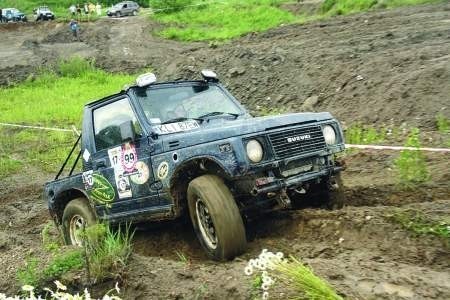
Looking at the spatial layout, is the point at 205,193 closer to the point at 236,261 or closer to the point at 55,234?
the point at 236,261

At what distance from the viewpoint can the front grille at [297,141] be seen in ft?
19.2

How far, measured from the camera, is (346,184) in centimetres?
835

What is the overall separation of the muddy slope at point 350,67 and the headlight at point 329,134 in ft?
16.3

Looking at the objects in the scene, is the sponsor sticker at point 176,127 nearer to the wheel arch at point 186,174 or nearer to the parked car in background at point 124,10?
the wheel arch at point 186,174

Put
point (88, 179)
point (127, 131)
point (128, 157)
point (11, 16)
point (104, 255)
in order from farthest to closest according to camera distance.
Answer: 1. point (11, 16)
2. point (88, 179)
3. point (128, 157)
4. point (127, 131)
5. point (104, 255)

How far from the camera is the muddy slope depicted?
12145 mm

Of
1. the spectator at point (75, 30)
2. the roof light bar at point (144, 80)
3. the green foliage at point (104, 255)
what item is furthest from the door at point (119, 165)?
the spectator at point (75, 30)

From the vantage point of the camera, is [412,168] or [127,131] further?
[412,168]

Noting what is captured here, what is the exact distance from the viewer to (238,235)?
5727 mm

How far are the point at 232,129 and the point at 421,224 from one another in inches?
72.8

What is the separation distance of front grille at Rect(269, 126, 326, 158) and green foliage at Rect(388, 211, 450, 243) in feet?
3.25

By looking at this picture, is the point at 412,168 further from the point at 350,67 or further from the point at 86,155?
the point at 350,67

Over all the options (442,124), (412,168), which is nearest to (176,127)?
(412,168)

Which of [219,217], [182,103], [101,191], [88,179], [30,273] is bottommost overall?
[30,273]
